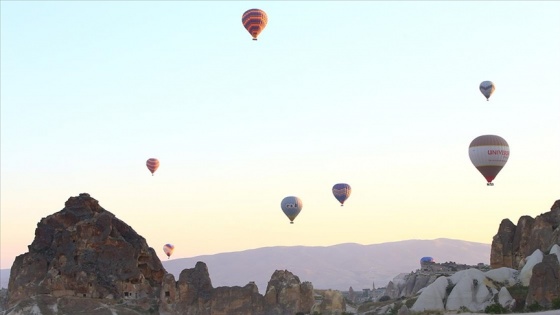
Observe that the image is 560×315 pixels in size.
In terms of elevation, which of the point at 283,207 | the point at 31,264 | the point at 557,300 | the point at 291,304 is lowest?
the point at 557,300

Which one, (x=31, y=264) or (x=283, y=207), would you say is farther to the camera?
(x=283, y=207)

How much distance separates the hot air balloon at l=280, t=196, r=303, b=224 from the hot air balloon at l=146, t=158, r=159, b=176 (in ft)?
78.7

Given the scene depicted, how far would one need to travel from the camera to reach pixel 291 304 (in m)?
126

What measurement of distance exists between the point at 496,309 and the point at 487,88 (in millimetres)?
54786

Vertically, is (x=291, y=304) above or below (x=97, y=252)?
below

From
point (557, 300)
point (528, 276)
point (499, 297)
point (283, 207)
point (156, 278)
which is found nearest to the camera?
point (557, 300)

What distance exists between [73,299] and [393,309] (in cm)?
4227

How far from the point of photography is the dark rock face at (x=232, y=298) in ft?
411

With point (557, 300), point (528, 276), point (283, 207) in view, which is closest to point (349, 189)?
point (283, 207)

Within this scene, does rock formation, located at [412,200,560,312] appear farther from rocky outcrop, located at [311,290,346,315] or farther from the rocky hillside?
rocky outcrop, located at [311,290,346,315]

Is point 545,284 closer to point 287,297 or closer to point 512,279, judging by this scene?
point 512,279

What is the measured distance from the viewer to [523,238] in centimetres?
13225

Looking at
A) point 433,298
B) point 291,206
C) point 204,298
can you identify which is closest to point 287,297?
point 204,298

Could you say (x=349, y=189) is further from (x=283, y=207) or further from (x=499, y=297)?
(x=499, y=297)
